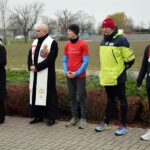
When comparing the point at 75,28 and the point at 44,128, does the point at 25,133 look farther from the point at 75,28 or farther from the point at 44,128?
the point at 75,28

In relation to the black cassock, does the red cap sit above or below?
above

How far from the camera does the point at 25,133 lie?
269 inches

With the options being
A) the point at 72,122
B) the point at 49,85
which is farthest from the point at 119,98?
the point at 49,85

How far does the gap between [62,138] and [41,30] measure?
212 cm

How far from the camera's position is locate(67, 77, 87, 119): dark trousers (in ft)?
23.2

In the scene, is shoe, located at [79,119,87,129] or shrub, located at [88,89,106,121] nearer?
shoe, located at [79,119,87,129]

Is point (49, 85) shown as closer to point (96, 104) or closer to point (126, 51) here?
point (96, 104)

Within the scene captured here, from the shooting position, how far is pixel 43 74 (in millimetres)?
7344

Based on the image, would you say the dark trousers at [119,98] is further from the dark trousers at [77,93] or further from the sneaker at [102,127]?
the dark trousers at [77,93]

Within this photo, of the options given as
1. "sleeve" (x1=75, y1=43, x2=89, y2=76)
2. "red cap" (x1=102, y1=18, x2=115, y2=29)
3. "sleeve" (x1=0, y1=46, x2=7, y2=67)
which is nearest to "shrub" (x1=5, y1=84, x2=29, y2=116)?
"sleeve" (x1=0, y1=46, x2=7, y2=67)

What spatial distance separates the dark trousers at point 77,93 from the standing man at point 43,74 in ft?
1.29

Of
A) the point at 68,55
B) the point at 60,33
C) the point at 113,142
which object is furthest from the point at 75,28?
the point at 60,33

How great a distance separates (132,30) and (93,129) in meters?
98.5

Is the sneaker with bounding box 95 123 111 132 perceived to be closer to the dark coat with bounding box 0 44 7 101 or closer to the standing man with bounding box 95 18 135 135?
the standing man with bounding box 95 18 135 135
